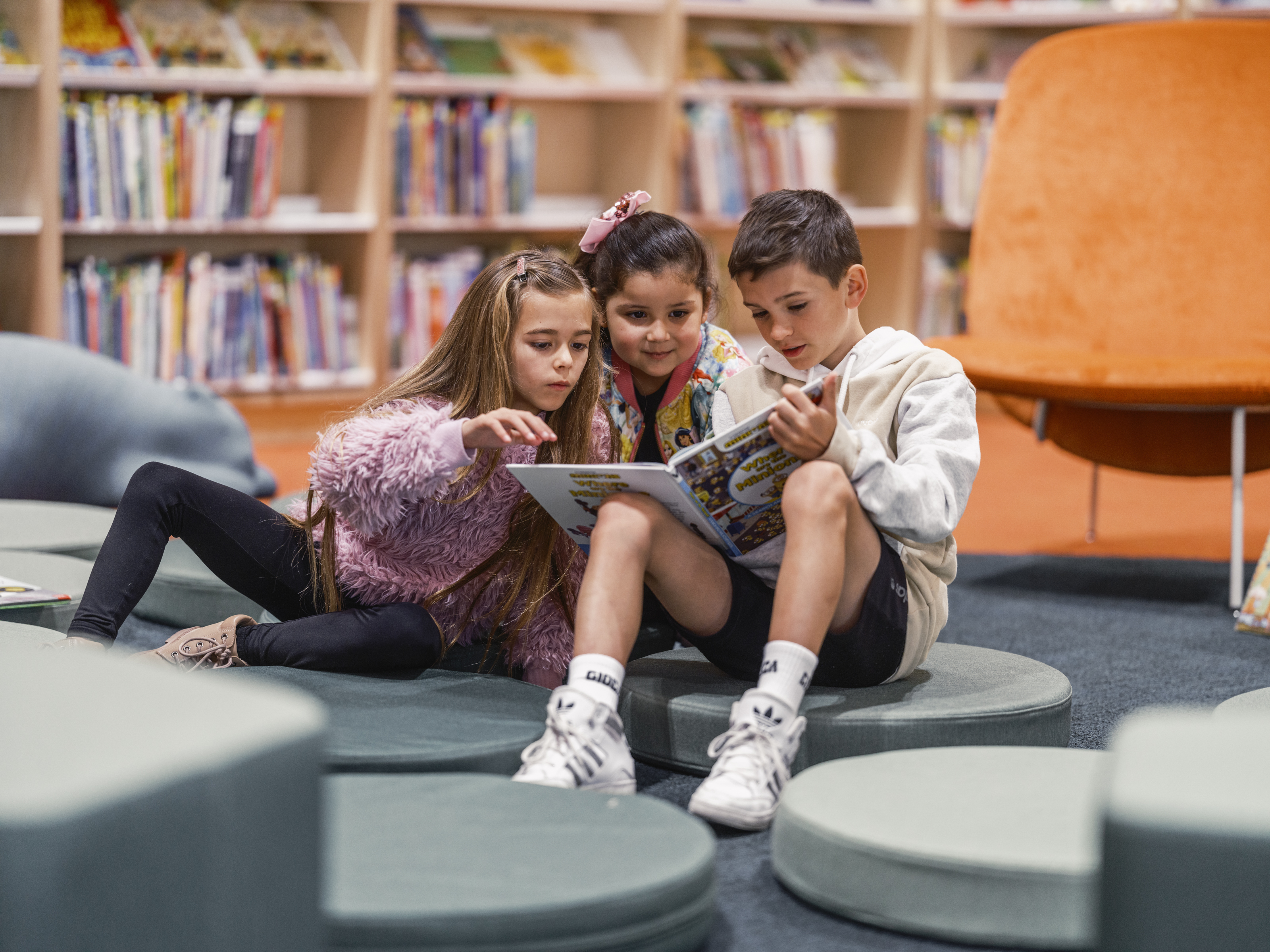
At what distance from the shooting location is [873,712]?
154 cm

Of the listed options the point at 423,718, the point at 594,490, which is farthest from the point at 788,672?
the point at 423,718

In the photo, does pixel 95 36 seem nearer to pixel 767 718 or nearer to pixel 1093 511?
pixel 1093 511

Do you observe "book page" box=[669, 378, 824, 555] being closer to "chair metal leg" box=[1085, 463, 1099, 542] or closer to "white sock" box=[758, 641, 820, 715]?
"white sock" box=[758, 641, 820, 715]

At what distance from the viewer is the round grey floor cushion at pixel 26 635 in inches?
65.9

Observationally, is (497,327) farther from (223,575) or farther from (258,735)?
(258,735)

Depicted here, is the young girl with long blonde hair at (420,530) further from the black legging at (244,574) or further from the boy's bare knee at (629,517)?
the boy's bare knee at (629,517)

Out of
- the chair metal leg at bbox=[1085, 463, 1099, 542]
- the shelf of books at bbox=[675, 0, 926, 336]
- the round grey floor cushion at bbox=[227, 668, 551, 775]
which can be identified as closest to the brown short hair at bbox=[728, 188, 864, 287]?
the round grey floor cushion at bbox=[227, 668, 551, 775]

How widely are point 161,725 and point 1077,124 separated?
111 inches

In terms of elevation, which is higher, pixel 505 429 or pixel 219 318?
pixel 219 318

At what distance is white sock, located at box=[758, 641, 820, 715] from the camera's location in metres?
1.45

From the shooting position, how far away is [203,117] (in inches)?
143

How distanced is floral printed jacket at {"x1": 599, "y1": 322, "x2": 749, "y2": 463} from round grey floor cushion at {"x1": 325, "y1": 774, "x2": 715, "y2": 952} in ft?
2.37

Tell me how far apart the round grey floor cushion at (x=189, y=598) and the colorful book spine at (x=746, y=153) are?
96.2 inches

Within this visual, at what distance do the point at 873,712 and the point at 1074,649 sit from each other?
890mm
